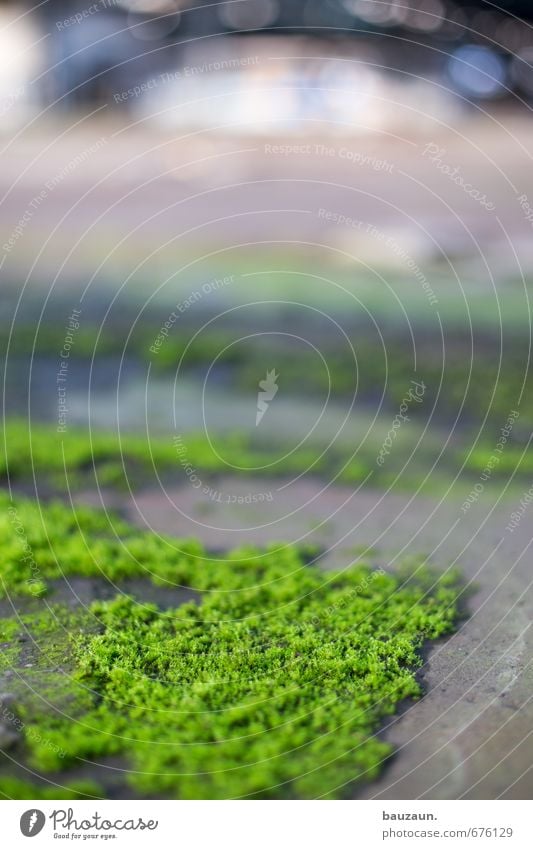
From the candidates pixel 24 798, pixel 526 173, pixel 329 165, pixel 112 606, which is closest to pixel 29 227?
pixel 329 165

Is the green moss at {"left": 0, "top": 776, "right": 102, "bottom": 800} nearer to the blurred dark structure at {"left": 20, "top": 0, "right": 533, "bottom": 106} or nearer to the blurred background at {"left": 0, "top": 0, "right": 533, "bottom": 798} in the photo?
the blurred background at {"left": 0, "top": 0, "right": 533, "bottom": 798}

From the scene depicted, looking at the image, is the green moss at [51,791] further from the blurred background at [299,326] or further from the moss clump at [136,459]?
the moss clump at [136,459]

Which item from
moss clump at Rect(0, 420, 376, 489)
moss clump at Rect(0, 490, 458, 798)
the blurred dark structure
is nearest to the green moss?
moss clump at Rect(0, 490, 458, 798)

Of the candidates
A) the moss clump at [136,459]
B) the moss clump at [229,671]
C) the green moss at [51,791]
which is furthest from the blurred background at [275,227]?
the green moss at [51,791]

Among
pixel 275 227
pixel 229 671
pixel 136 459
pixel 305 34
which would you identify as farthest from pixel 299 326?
pixel 305 34

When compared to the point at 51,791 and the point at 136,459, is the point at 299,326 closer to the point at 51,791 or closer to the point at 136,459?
the point at 136,459

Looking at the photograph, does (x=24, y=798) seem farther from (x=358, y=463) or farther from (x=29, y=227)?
(x=29, y=227)

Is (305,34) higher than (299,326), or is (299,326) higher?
(305,34)

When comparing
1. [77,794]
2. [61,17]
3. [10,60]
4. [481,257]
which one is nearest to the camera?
[77,794]
